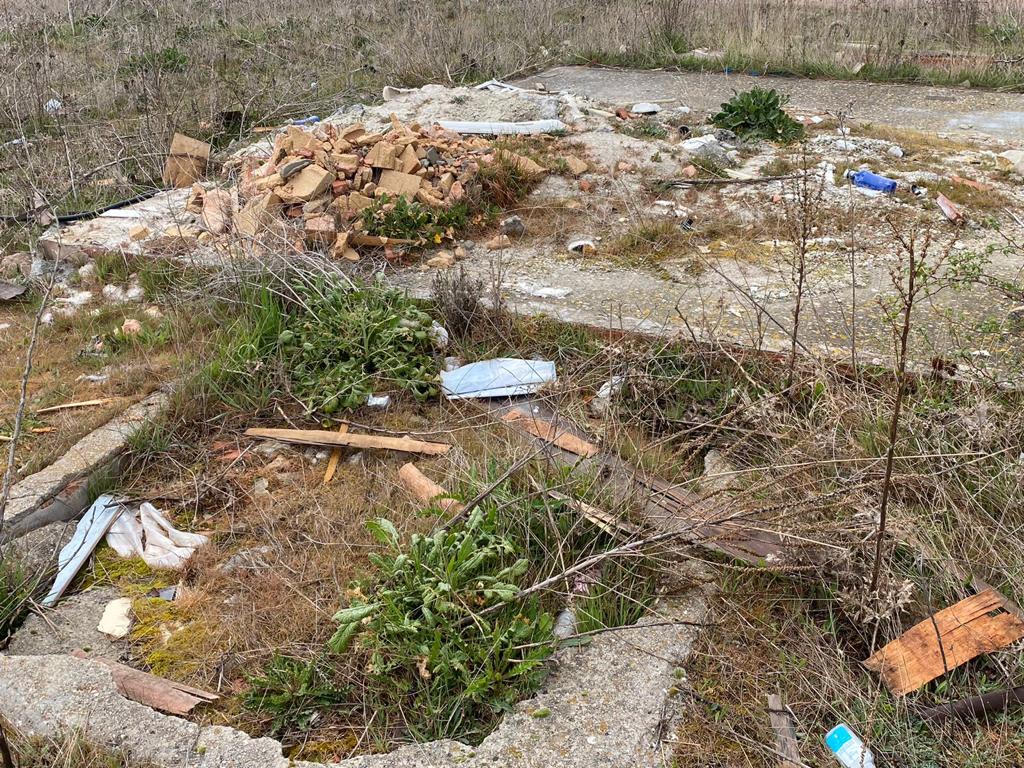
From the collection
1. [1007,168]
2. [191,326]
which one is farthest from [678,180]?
[191,326]

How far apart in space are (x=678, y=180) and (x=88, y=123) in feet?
19.5

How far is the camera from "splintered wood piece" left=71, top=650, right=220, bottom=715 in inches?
99.0

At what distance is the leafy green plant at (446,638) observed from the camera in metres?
2.39

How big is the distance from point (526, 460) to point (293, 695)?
1.10 meters

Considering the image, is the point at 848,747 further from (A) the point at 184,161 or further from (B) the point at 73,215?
(A) the point at 184,161

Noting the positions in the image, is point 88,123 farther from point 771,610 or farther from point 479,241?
point 771,610

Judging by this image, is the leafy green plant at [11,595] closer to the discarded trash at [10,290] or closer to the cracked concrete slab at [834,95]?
the discarded trash at [10,290]

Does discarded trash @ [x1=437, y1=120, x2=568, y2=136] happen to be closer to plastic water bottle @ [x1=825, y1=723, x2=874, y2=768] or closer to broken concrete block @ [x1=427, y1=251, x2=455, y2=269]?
broken concrete block @ [x1=427, y1=251, x2=455, y2=269]

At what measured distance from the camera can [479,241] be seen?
5734 mm

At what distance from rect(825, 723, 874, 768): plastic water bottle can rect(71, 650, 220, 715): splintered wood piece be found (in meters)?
1.85

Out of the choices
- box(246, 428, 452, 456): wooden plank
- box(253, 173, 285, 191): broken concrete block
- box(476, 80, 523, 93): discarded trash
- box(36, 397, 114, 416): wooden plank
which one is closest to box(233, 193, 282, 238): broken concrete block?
box(253, 173, 285, 191): broken concrete block

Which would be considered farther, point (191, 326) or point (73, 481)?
point (191, 326)

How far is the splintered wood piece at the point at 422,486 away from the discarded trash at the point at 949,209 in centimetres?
403

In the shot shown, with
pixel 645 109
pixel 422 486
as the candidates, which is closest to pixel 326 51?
pixel 645 109
